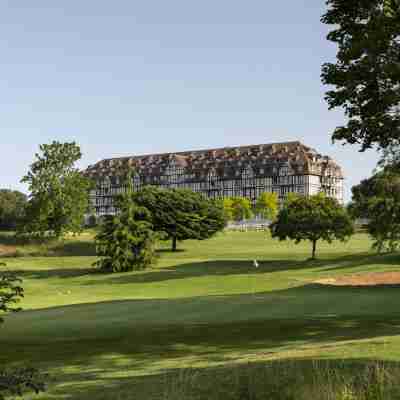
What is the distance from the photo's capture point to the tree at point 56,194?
98250 mm

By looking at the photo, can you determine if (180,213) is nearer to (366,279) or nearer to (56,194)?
(56,194)

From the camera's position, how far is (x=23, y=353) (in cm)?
1808

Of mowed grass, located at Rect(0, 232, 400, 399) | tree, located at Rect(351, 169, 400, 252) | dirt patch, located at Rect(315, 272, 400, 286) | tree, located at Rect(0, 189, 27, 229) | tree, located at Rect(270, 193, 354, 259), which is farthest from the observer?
tree, located at Rect(0, 189, 27, 229)

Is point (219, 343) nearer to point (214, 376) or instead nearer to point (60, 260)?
point (214, 376)

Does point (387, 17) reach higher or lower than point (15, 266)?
higher

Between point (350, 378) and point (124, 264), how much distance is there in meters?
55.9

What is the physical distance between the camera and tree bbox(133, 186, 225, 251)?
3536 inches

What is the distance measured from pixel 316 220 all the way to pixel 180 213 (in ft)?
101

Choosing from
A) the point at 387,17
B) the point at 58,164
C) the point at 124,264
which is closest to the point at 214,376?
the point at 387,17

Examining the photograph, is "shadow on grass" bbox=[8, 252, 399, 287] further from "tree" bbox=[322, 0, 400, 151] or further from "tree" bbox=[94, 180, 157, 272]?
"tree" bbox=[322, 0, 400, 151]

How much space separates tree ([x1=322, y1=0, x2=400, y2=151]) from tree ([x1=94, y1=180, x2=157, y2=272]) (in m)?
44.9

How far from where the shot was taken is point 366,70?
21.4 m

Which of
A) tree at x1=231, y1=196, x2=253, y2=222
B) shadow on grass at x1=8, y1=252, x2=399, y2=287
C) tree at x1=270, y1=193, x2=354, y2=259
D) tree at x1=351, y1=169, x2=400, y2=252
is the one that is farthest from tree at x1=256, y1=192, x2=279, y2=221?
tree at x1=351, y1=169, x2=400, y2=252

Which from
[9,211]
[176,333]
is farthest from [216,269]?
[9,211]
